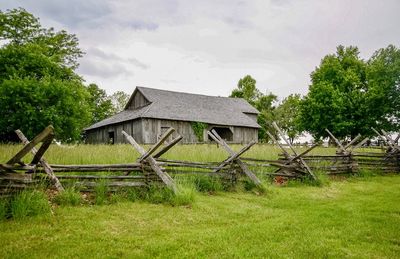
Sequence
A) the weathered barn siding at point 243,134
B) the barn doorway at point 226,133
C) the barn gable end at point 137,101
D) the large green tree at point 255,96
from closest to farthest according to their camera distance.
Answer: the barn gable end at point 137,101 → the weathered barn siding at point 243,134 → the barn doorway at point 226,133 → the large green tree at point 255,96

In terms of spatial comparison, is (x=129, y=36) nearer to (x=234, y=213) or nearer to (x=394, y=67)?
(x=234, y=213)

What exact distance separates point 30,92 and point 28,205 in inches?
665

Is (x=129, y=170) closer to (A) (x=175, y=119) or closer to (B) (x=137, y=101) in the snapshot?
(A) (x=175, y=119)

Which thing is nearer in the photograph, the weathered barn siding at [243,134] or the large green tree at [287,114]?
the weathered barn siding at [243,134]

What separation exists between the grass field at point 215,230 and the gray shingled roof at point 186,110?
1846cm

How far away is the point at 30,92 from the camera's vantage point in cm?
1966

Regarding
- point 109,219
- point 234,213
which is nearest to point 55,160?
point 109,219

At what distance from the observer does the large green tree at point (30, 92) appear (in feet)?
63.7

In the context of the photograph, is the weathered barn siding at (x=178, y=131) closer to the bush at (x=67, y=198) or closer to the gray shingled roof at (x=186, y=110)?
the gray shingled roof at (x=186, y=110)

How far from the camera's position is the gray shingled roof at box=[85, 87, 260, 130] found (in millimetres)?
25781

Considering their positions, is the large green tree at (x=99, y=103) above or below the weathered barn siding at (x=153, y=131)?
above

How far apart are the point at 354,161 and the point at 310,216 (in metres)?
8.80

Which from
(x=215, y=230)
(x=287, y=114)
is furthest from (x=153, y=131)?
(x=287, y=114)

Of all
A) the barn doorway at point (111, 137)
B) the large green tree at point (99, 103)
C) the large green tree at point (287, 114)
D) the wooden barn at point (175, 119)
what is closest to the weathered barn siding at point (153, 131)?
the wooden barn at point (175, 119)
